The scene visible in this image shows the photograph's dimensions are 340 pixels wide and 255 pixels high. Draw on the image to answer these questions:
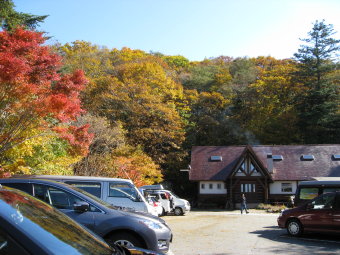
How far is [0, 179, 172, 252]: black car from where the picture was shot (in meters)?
6.76

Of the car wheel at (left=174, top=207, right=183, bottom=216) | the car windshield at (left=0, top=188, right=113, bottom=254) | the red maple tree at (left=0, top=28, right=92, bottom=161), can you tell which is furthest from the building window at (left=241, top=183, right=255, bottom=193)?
the car windshield at (left=0, top=188, right=113, bottom=254)

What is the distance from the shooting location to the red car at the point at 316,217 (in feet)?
38.7

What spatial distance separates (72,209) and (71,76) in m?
8.53

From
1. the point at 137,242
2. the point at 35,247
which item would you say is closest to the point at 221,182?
the point at 137,242

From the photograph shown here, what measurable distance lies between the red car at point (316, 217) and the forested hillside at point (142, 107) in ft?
29.2

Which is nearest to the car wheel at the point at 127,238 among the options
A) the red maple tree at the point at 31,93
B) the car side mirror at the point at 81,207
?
the car side mirror at the point at 81,207

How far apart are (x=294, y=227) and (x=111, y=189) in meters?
7.07

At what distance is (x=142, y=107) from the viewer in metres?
33.0

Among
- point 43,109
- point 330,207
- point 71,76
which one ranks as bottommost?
point 330,207

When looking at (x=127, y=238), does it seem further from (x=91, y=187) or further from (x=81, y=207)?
(x=91, y=187)

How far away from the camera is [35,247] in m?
2.40

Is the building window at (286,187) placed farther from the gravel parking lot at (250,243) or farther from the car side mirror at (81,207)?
the car side mirror at (81,207)

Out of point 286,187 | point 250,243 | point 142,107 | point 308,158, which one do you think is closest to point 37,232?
point 250,243

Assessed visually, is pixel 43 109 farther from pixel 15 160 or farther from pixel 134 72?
pixel 134 72
